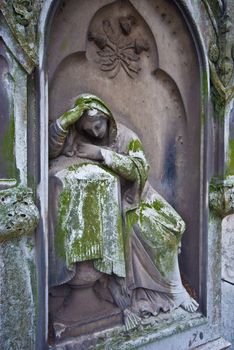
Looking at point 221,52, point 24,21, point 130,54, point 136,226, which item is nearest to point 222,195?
point 136,226

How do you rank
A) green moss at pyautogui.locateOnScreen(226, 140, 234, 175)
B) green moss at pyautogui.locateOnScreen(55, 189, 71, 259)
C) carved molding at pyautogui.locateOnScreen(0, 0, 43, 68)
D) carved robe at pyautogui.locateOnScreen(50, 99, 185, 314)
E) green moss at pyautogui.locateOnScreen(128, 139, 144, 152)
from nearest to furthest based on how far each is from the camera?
carved molding at pyautogui.locateOnScreen(0, 0, 43, 68) < green moss at pyautogui.locateOnScreen(55, 189, 71, 259) < carved robe at pyautogui.locateOnScreen(50, 99, 185, 314) < green moss at pyautogui.locateOnScreen(128, 139, 144, 152) < green moss at pyautogui.locateOnScreen(226, 140, 234, 175)

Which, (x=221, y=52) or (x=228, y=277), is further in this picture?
(x=228, y=277)

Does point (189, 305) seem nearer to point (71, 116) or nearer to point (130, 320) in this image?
point (130, 320)

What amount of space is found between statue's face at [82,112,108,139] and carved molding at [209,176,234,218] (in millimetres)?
1044

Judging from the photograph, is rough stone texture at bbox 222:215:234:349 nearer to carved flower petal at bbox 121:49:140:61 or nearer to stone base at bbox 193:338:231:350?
stone base at bbox 193:338:231:350

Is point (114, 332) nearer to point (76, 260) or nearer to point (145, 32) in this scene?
point (76, 260)

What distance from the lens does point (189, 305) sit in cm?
309

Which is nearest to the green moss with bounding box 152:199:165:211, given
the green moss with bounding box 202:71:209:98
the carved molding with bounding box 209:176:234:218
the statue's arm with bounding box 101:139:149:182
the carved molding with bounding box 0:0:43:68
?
the statue's arm with bounding box 101:139:149:182

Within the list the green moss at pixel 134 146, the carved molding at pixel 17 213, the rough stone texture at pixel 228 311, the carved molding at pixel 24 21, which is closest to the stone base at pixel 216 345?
the rough stone texture at pixel 228 311

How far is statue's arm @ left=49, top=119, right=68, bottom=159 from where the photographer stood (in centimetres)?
256

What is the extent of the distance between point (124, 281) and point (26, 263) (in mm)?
801

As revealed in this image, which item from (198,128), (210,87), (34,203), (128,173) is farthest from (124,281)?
(210,87)

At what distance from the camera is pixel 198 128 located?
3.17m

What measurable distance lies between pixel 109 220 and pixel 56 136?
0.66 meters
